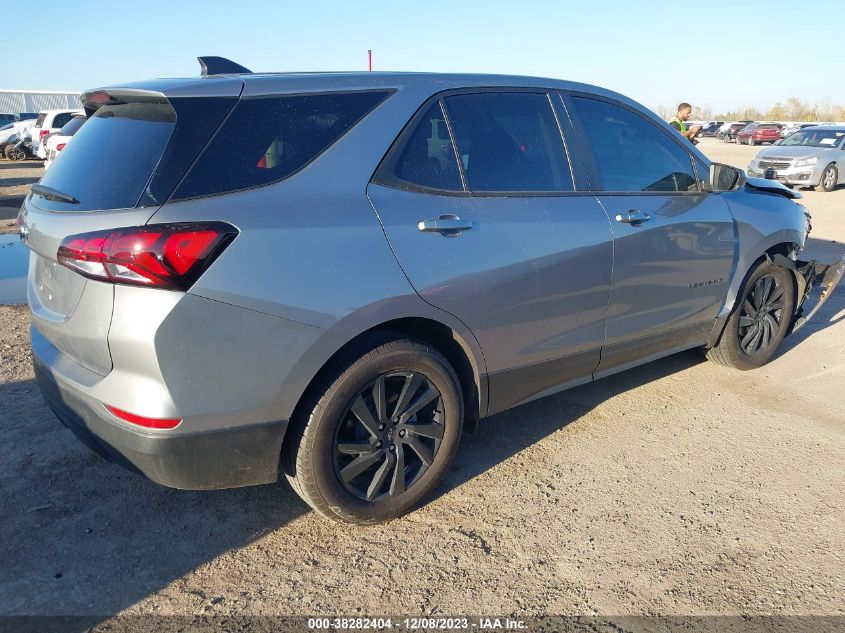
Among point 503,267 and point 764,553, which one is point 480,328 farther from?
point 764,553

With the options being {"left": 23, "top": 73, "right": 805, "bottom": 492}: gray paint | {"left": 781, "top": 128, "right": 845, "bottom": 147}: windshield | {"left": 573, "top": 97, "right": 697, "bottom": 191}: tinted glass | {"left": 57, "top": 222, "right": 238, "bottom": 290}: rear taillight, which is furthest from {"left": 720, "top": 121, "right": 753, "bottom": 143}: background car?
{"left": 57, "top": 222, "right": 238, "bottom": 290}: rear taillight

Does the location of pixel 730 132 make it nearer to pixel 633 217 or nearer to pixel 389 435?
pixel 633 217

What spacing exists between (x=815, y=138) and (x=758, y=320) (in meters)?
16.6

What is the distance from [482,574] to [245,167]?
1.81 meters

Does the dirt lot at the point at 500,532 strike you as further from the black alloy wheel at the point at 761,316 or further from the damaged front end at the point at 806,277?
the damaged front end at the point at 806,277

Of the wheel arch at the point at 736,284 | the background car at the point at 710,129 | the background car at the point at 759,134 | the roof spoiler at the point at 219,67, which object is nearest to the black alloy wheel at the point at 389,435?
the roof spoiler at the point at 219,67

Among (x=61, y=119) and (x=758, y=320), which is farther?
(x=61, y=119)

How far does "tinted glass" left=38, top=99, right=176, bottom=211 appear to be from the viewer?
97.0 inches

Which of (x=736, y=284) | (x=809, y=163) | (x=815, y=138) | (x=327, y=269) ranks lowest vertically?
(x=809, y=163)

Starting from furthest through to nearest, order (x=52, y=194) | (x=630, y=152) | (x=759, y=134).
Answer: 1. (x=759, y=134)
2. (x=630, y=152)
3. (x=52, y=194)

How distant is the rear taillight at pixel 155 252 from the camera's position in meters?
2.28

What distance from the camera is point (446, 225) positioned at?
9.59 ft

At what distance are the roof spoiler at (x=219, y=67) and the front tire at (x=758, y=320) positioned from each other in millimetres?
3449

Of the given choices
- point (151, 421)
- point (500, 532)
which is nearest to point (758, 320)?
point (500, 532)
